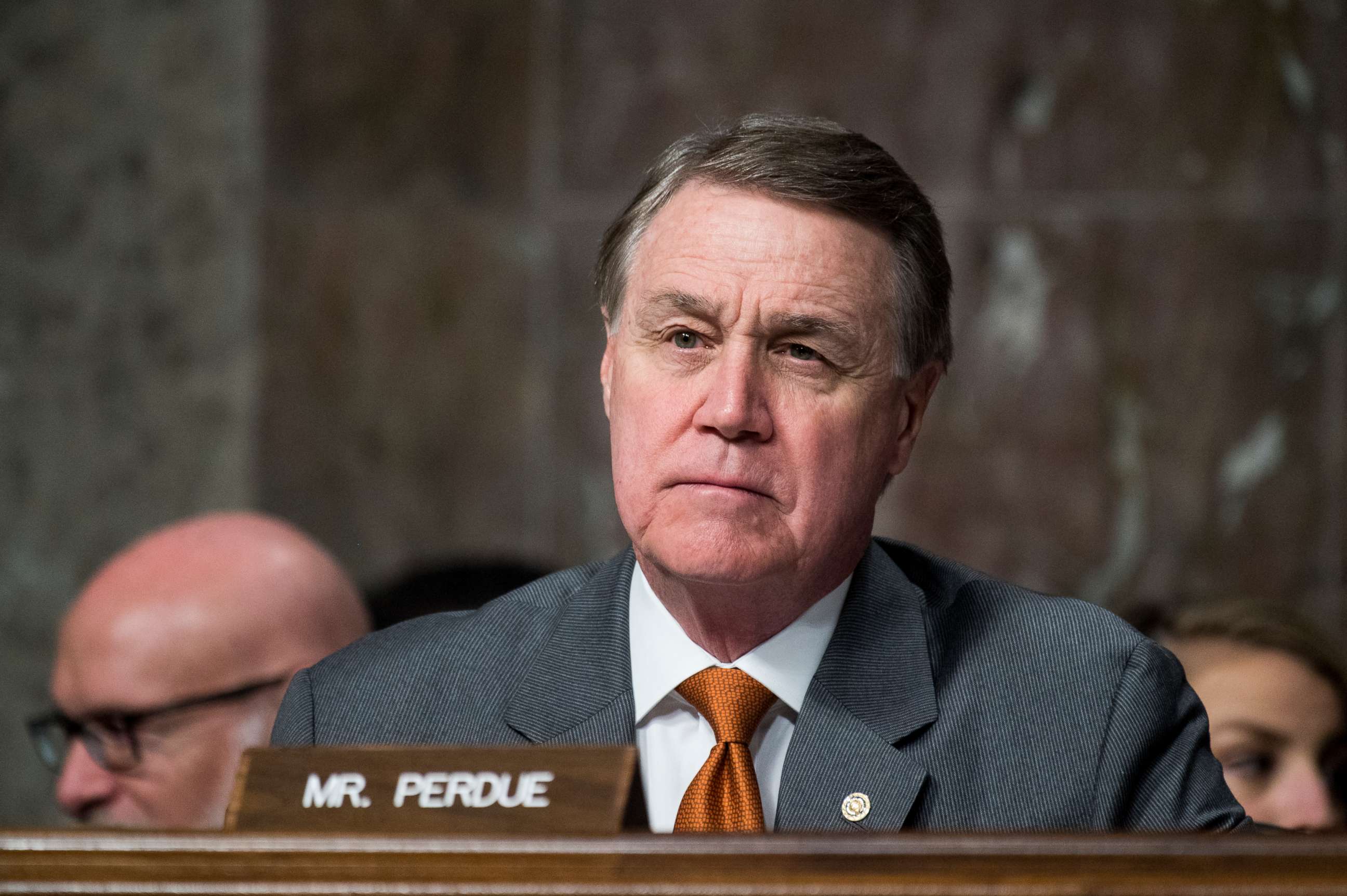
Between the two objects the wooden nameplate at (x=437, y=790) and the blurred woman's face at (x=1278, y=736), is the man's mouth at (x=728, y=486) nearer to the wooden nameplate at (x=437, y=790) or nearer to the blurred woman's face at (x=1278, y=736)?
the wooden nameplate at (x=437, y=790)

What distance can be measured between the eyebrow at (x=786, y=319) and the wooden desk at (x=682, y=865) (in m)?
0.61

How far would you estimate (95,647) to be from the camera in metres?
2.27

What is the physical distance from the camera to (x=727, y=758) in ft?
4.75

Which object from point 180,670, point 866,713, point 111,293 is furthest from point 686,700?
point 111,293

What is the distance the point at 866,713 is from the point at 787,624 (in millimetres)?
136

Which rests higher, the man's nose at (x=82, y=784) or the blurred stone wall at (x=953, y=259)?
the blurred stone wall at (x=953, y=259)

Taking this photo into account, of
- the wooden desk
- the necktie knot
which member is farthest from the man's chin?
the wooden desk

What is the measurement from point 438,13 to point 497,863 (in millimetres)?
3296

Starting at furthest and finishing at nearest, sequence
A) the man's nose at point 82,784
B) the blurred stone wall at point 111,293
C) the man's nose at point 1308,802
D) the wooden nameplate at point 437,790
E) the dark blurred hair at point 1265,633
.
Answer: the blurred stone wall at point 111,293
the dark blurred hair at point 1265,633
the man's nose at point 1308,802
the man's nose at point 82,784
the wooden nameplate at point 437,790

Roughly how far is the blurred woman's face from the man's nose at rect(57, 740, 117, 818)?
1722mm

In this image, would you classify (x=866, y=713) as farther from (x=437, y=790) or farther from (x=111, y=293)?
(x=111, y=293)

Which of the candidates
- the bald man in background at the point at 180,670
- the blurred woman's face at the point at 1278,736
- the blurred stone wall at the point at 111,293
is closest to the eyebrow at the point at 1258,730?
the blurred woman's face at the point at 1278,736

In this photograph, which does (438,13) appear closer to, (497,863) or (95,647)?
(95,647)

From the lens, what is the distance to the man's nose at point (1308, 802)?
7.90 ft
